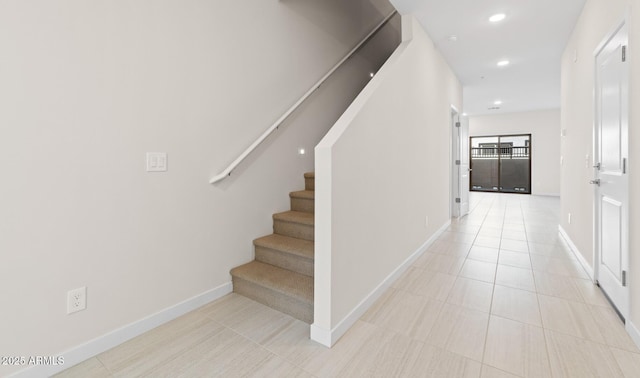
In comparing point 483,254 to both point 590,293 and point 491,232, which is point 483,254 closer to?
point 590,293

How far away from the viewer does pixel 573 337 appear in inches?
70.0

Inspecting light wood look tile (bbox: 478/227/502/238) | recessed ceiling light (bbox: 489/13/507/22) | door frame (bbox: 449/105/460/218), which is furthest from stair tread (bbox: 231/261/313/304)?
door frame (bbox: 449/105/460/218)

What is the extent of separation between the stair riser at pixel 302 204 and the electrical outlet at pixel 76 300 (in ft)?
5.77

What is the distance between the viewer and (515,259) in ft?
10.5

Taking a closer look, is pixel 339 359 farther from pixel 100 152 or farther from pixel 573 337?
pixel 100 152

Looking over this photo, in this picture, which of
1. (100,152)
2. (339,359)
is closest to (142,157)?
(100,152)

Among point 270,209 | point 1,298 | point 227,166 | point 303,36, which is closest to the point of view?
point 1,298

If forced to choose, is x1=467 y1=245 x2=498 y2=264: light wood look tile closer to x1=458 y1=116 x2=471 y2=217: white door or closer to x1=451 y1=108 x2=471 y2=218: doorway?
x1=451 y1=108 x2=471 y2=218: doorway

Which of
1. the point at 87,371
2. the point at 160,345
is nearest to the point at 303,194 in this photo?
the point at 160,345

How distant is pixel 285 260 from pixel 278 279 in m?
0.21

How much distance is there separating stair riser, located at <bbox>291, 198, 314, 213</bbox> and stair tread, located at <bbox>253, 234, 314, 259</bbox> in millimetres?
372

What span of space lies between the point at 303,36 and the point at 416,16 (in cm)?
124

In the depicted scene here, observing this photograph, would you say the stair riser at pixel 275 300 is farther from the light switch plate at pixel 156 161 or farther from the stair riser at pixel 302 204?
the light switch plate at pixel 156 161

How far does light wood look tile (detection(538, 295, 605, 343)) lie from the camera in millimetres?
1825
